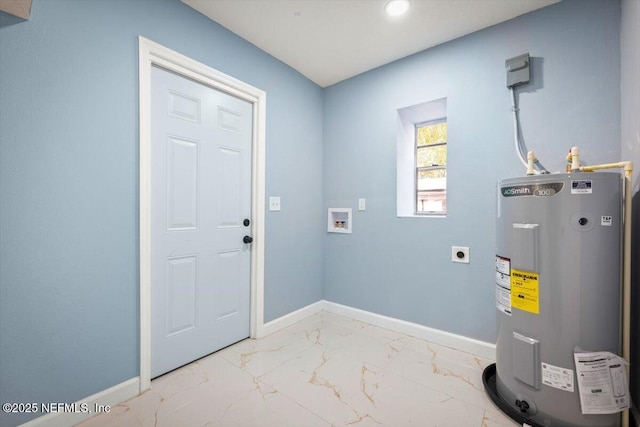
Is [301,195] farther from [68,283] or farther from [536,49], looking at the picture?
[536,49]

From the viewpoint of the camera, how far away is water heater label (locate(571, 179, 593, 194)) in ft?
4.02

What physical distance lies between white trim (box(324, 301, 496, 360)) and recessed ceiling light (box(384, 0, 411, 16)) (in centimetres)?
245

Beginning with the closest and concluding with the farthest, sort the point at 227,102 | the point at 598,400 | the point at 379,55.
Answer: the point at 598,400, the point at 227,102, the point at 379,55

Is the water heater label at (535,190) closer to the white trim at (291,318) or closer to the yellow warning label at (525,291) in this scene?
the yellow warning label at (525,291)

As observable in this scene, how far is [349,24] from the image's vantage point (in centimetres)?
202

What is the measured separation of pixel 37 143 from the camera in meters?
1.30

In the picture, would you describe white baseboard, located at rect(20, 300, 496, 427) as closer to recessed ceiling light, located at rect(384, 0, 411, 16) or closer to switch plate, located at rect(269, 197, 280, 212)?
switch plate, located at rect(269, 197, 280, 212)

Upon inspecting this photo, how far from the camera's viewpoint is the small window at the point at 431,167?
→ 2.56 metres

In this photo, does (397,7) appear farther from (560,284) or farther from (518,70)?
(560,284)

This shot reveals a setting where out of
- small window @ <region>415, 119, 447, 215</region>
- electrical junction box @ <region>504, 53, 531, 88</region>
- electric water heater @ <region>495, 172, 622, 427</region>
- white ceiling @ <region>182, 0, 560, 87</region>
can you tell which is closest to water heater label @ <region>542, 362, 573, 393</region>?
electric water heater @ <region>495, 172, 622, 427</region>

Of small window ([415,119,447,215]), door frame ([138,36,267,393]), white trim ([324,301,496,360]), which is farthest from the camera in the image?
small window ([415,119,447,215])

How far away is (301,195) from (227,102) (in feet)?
3.58

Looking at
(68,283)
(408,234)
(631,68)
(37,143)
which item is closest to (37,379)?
(68,283)

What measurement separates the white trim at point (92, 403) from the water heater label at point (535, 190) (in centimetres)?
239
